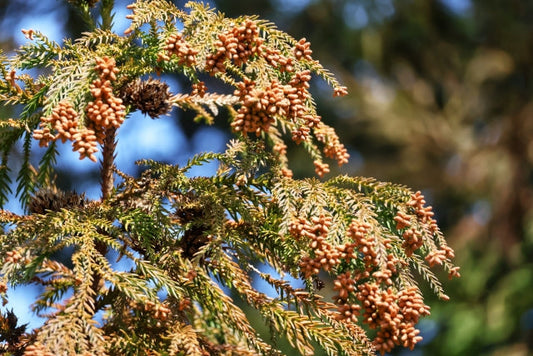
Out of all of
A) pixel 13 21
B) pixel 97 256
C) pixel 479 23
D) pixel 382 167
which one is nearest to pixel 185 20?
pixel 97 256

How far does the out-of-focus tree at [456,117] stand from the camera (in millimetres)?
5289

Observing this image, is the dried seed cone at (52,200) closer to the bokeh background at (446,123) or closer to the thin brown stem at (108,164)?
the thin brown stem at (108,164)

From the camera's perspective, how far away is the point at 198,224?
0.95 m

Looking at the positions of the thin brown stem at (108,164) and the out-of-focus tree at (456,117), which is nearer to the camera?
the thin brown stem at (108,164)

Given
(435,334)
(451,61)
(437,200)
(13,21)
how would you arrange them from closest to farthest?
(13,21), (435,334), (437,200), (451,61)

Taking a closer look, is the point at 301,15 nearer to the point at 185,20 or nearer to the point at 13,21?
the point at 13,21

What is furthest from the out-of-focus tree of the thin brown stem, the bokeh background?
the thin brown stem

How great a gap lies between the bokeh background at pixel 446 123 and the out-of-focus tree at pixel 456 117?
1cm

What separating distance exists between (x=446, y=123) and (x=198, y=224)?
5624 millimetres

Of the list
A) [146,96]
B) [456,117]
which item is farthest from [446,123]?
[146,96]

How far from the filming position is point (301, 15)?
6.74 m

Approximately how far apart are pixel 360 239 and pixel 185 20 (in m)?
0.38

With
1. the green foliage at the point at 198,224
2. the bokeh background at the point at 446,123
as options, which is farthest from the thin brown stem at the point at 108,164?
the bokeh background at the point at 446,123

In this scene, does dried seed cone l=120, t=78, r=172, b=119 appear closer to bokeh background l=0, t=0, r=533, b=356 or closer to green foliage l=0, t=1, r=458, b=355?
green foliage l=0, t=1, r=458, b=355
